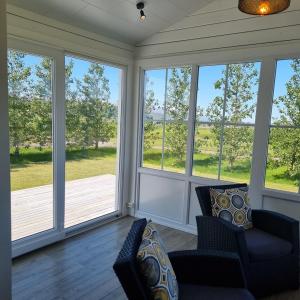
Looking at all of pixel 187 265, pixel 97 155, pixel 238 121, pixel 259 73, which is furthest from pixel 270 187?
pixel 97 155

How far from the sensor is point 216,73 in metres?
3.41

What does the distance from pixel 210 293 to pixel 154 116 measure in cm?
263

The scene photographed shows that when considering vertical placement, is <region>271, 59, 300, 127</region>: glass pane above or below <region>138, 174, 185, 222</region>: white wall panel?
above

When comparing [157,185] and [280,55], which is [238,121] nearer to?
[280,55]

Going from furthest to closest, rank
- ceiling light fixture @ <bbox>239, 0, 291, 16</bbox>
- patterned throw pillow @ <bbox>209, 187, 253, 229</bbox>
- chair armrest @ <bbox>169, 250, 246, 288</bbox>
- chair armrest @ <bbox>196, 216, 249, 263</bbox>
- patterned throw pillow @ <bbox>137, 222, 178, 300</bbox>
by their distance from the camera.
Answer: patterned throw pillow @ <bbox>209, 187, 253, 229</bbox> < chair armrest @ <bbox>196, 216, 249, 263</bbox> < chair armrest @ <bbox>169, 250, 246, 288</bbox> < ceiling light fixture @ <bbox>239, 0, 291, 16</bbox> < patterned throw pillow @ <bbox>137, 222, 178, 300</bbox>

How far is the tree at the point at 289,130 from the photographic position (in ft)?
9.66

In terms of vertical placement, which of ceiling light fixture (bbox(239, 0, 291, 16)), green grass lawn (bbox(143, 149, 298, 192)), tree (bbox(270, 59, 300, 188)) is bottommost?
green grass lawn (bbox(143, 149, 298, 192))

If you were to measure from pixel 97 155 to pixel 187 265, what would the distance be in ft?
7.31

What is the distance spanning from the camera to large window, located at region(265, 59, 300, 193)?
9.70 feet

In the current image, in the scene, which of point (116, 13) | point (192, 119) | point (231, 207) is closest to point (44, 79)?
point (116, 13)

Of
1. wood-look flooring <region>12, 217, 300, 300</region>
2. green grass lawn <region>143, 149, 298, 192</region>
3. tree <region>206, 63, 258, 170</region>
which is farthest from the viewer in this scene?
tree <region>206, 63, 258, 170</region>

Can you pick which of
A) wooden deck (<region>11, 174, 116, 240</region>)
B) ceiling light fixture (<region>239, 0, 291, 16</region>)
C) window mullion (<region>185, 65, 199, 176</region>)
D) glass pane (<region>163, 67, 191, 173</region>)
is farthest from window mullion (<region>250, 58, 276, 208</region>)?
wooden deck (<region>11, 174, 116, 240</region>)

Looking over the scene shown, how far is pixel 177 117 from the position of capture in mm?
3736

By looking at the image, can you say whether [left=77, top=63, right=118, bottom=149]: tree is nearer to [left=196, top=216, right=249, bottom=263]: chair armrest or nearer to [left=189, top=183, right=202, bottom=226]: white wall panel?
[left=189, top=183, right=202, bottom=226]: white wall panel
